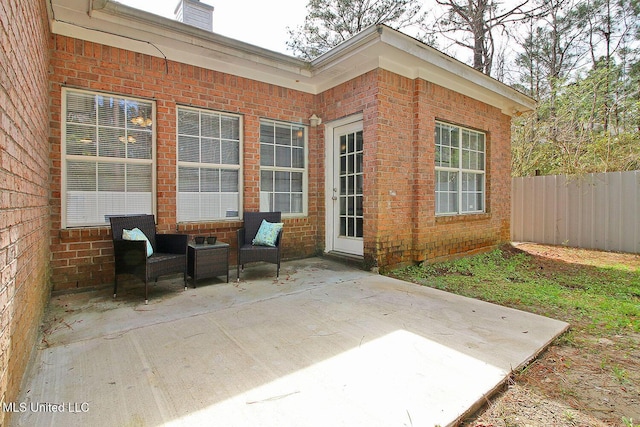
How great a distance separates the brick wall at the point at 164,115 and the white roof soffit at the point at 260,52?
0.45 ft

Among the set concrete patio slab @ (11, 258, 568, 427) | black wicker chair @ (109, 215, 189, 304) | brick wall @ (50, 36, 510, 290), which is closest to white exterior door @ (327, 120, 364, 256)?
brick wall @ (50, 36, 510, 290)

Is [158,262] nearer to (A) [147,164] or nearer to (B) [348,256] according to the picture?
(A) [147,164]

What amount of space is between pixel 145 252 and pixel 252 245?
5.10ft

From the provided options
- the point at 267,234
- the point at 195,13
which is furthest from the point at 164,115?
the point at 195,13

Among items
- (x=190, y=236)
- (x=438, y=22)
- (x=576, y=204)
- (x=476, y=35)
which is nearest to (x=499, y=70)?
(x=476, y=35)

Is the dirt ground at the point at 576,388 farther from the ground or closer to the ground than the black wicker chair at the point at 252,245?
closer to the ground

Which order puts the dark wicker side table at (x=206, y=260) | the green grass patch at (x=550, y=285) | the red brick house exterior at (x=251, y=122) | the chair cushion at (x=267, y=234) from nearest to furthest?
1. the red brick house exterior at (x=251, y=122)
2. the green grass patch at (x=550, y=285)
3. the dark wicker side table at (x=206, y=260)
4. the chair cushion at (x=267, y=234)

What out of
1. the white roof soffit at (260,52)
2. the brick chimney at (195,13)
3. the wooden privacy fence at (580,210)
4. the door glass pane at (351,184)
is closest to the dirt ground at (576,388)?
the door glass pane at (351,184)

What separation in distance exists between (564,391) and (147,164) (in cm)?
497

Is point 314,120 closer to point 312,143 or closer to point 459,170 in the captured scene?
point 312,143

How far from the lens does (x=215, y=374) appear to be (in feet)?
6.78

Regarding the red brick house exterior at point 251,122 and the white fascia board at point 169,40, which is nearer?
the red brick house exterior at point 251,122

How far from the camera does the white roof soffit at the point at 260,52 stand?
373cm

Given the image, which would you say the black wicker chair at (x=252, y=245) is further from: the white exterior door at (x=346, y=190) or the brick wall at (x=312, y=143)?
the white exterior door at (x=346, y=190)
